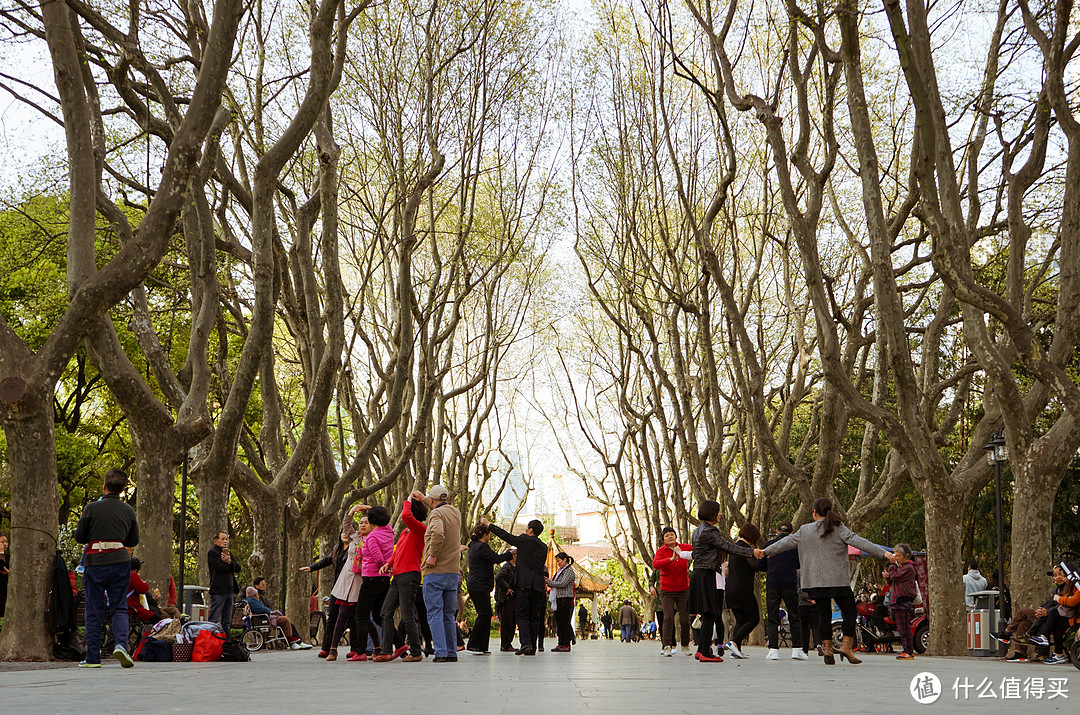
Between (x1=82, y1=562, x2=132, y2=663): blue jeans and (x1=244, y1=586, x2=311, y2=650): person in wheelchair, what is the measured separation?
5.43 m

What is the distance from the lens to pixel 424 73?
1794 centimetres

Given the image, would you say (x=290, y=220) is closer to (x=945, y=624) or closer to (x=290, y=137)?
(x=290, y=137)

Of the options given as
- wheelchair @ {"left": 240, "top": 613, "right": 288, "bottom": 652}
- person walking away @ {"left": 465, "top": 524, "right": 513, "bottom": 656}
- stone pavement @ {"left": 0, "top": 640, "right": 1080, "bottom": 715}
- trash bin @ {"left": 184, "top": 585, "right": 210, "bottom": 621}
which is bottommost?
wheelchair @ {"left": 240, "top": 613, "right": 288, "bottom": 652}

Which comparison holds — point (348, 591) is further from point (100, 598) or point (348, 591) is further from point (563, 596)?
point (563, 596)

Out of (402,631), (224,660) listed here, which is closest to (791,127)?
(402,631)

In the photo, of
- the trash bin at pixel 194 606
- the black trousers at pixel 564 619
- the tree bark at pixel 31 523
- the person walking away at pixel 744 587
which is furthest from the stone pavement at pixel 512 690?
the black trousers at pixel 564 619

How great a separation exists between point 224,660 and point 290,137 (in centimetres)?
618

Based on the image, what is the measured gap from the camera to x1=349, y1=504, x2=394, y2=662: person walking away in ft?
38.6

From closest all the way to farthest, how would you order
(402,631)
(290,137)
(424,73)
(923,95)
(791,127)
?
(923,95)
(290,137)
(402,631)
(424,73)
(791,127)

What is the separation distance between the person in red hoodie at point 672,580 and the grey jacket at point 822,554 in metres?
2.61

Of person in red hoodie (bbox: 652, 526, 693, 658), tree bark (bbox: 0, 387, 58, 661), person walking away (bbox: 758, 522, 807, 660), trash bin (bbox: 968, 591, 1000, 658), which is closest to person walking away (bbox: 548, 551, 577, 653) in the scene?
person in red hoodie (bbox: 652, 526, 693, 658)

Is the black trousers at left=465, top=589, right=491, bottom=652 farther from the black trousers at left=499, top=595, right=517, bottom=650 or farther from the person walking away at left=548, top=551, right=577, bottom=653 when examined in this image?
the person walking away at left=548, top=551, right=577, bottom=653

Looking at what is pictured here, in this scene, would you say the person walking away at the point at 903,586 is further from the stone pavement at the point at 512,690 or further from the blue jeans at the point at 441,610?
the blue jeans at the point at 441,610

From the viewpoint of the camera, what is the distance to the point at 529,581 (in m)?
13.6
